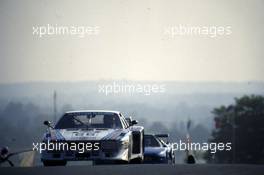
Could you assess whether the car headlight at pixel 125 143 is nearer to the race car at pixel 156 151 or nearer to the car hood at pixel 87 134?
the car hood at pixel 87 134

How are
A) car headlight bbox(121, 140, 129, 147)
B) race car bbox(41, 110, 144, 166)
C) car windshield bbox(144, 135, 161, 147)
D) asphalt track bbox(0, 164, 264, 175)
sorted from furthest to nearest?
car windshield bbox(144, 135, 161, 147)
car headlight bbox(121, 140, 129, 147)
race car bbox(41, 110, 144, 166)
asphalt track bbox(0, 164, 264, 175)

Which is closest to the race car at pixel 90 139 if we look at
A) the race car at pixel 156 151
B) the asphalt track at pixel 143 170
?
the asphalt track at pixel 143 170

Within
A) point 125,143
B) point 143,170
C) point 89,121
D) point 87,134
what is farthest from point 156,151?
point 143,170

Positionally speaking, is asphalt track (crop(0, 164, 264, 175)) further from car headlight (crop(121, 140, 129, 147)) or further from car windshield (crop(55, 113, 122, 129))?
car windshield (crop(55, 113, 122, 129))

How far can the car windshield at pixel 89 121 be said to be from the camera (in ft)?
46.5

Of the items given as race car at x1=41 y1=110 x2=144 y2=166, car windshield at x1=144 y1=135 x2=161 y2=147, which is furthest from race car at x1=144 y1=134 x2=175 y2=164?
race car at x1=41 y1=110 x2=144 y2=166

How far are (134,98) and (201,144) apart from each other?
4.44ft

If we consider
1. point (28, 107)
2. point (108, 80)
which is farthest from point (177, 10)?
point (28, 107)

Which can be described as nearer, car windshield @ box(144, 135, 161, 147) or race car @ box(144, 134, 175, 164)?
race car @ box(144, 134, 175, 164)

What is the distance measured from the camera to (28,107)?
1538cm

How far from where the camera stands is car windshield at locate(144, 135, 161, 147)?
16984mm

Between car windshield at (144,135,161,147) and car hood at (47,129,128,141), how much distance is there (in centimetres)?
271

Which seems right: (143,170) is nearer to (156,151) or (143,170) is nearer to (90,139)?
(90,139)

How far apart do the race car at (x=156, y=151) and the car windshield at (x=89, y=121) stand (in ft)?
6.85
